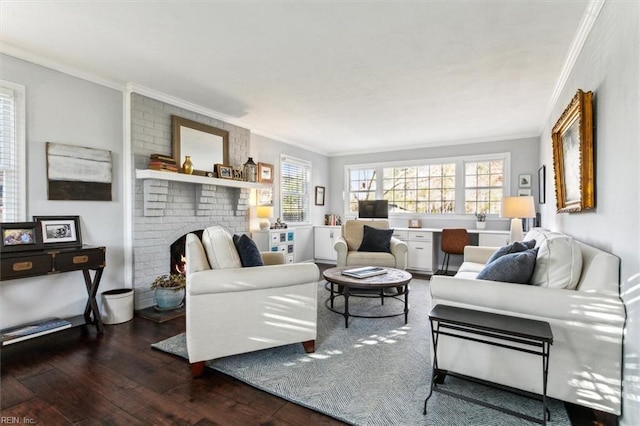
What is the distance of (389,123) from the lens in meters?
4.87

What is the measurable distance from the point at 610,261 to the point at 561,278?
0.79ft

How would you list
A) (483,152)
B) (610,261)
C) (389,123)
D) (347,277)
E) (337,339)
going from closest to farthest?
(610,261) → (337,339) → (347,277) → (389,123) → (483,152)

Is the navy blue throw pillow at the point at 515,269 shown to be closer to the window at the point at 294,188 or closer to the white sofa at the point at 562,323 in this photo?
the white sofa at the point at 562,323

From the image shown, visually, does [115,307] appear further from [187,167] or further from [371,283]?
[371,283]

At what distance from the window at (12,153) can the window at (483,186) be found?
20.3 ft

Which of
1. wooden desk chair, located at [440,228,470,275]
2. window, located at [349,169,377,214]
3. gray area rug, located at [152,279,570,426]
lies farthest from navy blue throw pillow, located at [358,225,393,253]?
window, located at [349,169,377,214]

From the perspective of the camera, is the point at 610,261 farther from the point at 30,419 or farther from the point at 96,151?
the point at 96,151

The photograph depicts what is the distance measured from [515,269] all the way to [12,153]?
3.99 metres

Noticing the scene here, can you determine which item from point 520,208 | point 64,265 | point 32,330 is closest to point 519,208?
point 520,208

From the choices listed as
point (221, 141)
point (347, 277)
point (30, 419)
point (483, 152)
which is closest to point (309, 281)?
point (347, 277)

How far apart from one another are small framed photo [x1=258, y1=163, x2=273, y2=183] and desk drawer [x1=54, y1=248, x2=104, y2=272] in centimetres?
278

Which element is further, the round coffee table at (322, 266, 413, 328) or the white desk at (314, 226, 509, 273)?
the white desk at (314, 226, 509, 273)

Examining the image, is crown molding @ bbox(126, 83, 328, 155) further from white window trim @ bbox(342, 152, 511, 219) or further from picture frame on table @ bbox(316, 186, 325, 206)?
white window trim @ bbox(342, 152, 511, 219)

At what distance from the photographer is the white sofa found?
5.38ft
